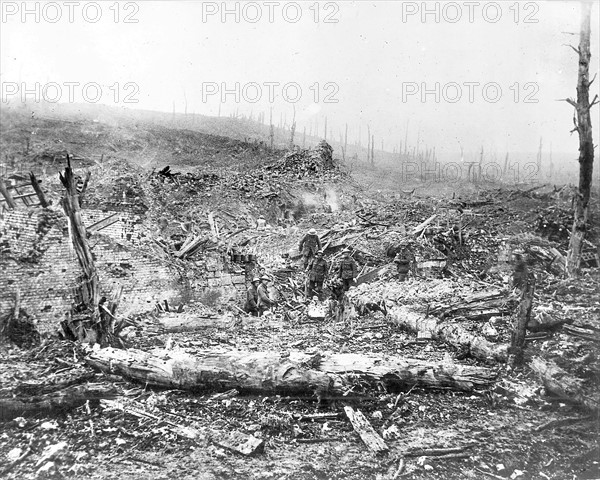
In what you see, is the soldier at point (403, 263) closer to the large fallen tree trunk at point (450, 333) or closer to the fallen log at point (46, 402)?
the large fallen tree trunk at point (450, 333)

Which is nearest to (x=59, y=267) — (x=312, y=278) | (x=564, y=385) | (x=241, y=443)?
(x=312, y=278)

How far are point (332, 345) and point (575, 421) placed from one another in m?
2.56

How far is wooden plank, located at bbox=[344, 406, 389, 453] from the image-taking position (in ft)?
10.2

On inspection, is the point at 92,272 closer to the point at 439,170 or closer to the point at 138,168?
the point at 138,168

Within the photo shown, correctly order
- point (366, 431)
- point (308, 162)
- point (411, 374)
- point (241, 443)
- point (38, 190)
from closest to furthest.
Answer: point (241, 443)
point (366, 431)
point (411, 374)
point (38, 190)
point (308, 162)

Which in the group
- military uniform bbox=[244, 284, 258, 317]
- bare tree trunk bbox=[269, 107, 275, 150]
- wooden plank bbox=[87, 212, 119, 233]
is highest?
bare tree trunk bbox=[269, 107, 275, 150]

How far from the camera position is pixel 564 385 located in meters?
3.45

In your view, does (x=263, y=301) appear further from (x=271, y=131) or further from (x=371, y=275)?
(x=271, y=131)

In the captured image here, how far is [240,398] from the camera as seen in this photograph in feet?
12.1

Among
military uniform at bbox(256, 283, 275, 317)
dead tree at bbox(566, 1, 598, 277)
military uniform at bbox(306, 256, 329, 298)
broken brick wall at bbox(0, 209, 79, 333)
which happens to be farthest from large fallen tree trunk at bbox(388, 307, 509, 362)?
A: broken brick wall at bbox(0, 209, 79, 333)

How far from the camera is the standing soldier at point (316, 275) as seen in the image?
7.38m

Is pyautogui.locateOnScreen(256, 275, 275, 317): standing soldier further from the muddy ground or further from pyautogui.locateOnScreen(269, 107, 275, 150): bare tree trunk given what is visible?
pyautogui.locateOnScreen(269, 107, 275, 150): bare tree trunk

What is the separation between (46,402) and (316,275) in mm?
4797

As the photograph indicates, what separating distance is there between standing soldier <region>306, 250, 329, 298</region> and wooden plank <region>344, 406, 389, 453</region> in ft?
13.1
